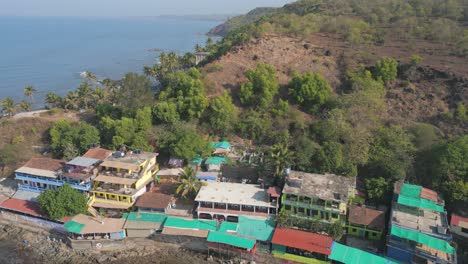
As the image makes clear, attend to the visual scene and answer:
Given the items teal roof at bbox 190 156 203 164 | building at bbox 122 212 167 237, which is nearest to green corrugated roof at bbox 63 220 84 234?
building at bbox 122 212 167 237

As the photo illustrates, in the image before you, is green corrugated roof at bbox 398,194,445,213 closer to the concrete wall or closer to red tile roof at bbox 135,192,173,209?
red tile roof at bbox 135,192,173,209

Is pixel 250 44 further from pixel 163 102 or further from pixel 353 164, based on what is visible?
pixel 353 164

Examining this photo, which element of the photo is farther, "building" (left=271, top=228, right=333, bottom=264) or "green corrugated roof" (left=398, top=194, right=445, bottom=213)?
"green corrugated roof" (left=398, top=194, right=445, bottom=213)

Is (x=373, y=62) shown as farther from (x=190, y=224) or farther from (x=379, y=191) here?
(x=190, y=224)

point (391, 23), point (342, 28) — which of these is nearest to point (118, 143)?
point (342, 28)

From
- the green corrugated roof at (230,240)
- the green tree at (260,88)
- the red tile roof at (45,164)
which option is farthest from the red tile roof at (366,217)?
the red tile roof at (45,164)

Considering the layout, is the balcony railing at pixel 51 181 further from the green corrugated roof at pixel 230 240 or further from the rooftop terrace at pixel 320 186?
the rooftop terrace at pixel 320 186

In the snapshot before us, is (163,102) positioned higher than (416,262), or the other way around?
(163,102)
